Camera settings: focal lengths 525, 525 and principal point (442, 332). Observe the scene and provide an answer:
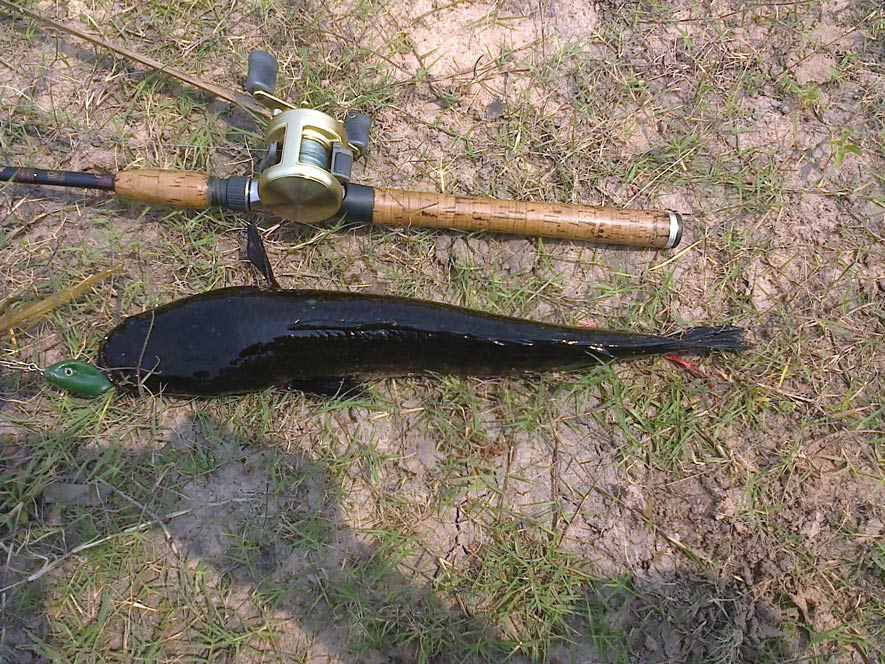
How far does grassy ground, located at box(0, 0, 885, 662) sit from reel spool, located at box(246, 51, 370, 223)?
0.38 m

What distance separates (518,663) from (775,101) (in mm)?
3913

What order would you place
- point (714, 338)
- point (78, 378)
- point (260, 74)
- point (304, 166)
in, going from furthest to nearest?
point (714, 338) < point (260, 74) < point (78, 378) < point (304, 166)

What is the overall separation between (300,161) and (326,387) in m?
1.22

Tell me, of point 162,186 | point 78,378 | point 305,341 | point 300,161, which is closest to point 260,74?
point 300,161

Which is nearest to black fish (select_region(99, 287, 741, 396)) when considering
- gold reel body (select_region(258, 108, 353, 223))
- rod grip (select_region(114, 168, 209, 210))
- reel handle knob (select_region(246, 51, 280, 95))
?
gold reel body (select_region(258, 108, 353, 223))

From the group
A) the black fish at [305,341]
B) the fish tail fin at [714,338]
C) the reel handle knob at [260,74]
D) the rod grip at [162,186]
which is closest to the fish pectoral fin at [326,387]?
the black fish at [305,341]

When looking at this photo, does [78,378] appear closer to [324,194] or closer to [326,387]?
[326,387]

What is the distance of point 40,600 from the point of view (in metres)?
2.66

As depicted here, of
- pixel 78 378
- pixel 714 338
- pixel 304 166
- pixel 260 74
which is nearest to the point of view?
pixel 304 166

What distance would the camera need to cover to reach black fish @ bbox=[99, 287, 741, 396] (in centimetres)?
274

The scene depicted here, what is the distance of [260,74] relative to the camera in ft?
9.66

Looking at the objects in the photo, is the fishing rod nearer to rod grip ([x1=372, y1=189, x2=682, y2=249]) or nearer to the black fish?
rod grip ([x1=372, y1=189, x2=682, y2=249])

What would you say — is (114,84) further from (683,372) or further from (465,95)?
(683,372)

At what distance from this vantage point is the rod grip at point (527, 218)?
302 centimetres
